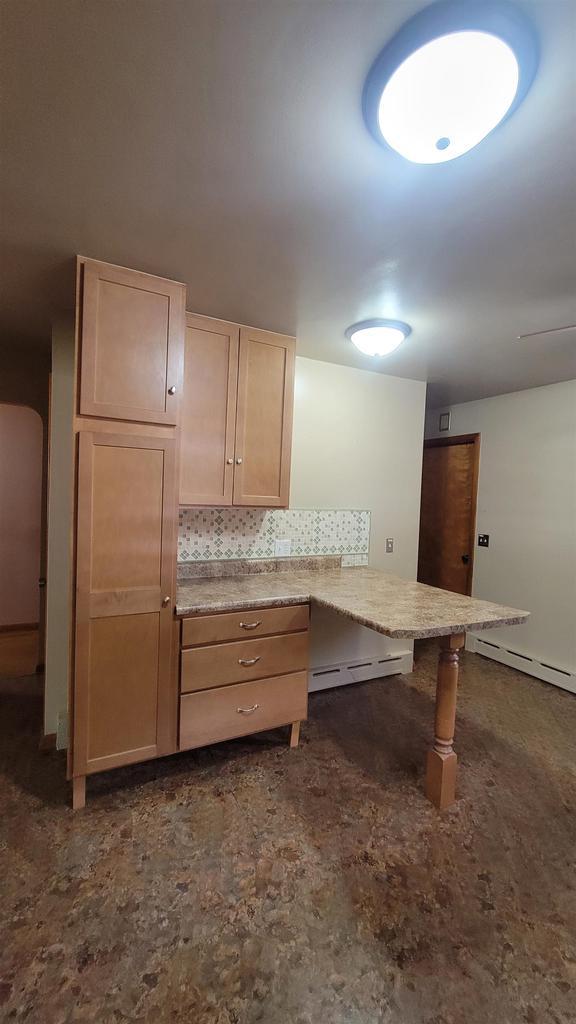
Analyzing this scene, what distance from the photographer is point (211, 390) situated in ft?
7.59

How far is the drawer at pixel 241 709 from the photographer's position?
2045 mm

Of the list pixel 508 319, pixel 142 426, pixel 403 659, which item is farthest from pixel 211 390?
pixel 403 659

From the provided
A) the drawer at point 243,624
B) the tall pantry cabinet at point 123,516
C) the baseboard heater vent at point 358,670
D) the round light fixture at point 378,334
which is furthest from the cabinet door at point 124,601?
the baseboard heater vent at point 358,670

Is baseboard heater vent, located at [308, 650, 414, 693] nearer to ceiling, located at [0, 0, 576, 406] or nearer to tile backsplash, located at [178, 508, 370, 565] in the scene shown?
tile backsplash, located at [178, 508, 370, 565]

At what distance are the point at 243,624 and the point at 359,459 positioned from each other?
66.2 inches

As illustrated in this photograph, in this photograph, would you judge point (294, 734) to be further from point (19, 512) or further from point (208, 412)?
point (19, 512)

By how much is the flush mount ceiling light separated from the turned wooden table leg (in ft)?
5.93

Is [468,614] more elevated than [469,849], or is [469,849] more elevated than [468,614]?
[468,614]

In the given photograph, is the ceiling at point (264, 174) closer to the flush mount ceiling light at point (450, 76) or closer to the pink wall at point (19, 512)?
the flush mount ceiling light at point (450, 76)

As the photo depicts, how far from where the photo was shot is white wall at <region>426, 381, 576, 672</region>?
3.28 meters

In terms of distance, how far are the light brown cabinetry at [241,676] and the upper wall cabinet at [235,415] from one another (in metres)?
0.68

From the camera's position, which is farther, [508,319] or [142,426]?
[508,319]

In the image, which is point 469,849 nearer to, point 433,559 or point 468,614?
point 468,614

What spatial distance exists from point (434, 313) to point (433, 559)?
2.98m
